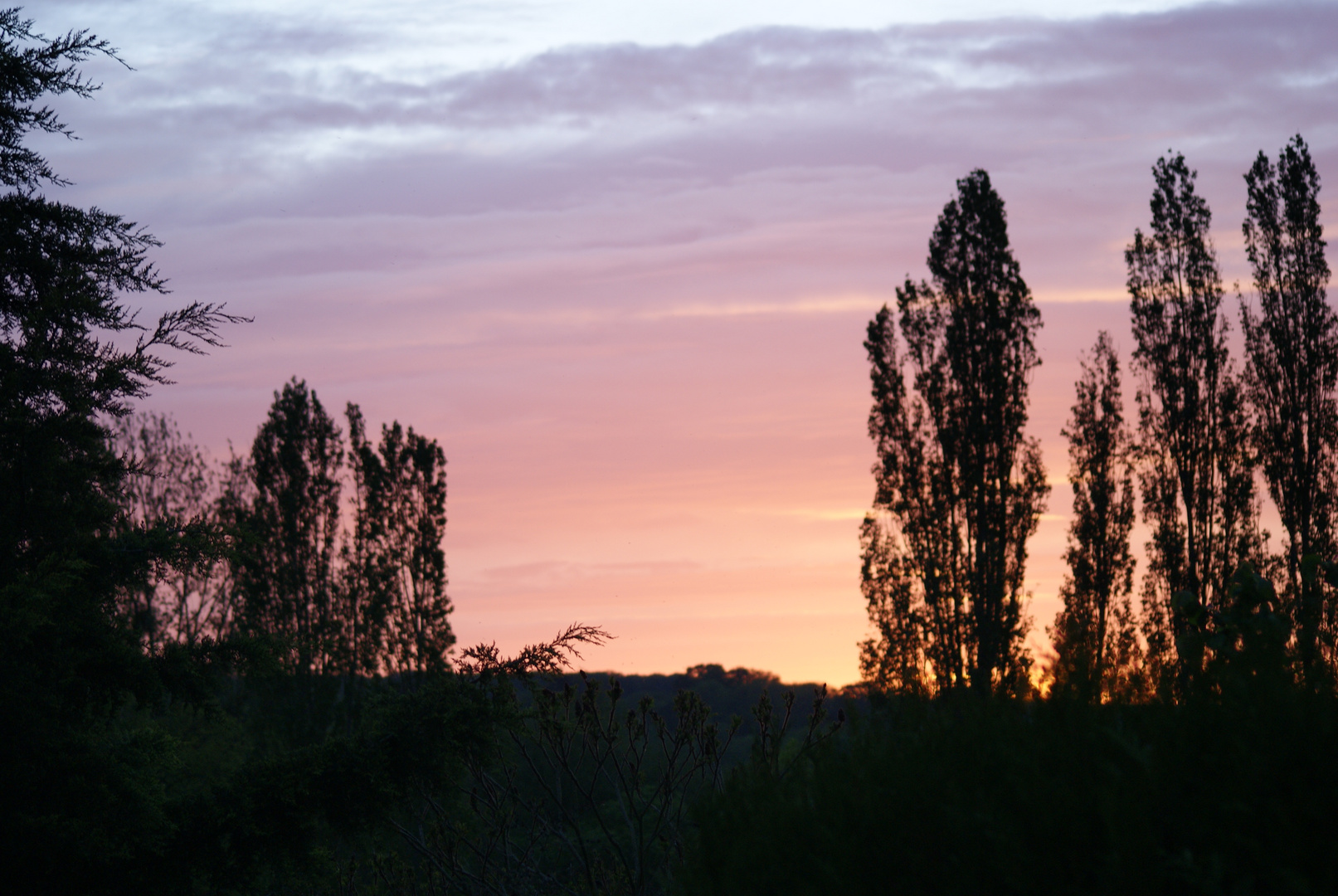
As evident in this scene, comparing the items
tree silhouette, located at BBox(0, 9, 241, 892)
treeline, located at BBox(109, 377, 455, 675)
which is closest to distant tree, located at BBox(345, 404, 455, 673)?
treeline, located at BBox(109, 377, 455, 675)

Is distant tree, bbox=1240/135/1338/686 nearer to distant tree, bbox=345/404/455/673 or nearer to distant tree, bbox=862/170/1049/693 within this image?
distant tree, bbox=862/170/1049/693

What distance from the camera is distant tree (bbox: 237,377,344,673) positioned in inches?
1346

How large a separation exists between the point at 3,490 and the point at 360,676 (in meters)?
22.2

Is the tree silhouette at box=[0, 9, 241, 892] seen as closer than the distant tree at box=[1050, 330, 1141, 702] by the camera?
Yes

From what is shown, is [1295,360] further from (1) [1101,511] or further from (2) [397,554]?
(2) [397,554]

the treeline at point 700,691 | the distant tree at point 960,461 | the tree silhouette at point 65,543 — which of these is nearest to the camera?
the treeline at point 700,691

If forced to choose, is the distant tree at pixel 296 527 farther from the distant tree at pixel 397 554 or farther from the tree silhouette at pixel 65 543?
the tree silhouette at pixel 65 543

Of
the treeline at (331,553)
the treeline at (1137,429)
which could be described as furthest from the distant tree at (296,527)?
the treeline at (1137,429)


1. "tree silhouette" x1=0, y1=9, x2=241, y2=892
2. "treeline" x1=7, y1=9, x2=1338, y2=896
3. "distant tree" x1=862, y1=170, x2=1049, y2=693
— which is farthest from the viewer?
"distant tree" x1=862, y1=170, x2=1049, y2=693

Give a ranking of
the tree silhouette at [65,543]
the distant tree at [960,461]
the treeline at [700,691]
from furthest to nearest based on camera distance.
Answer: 1. the distant tree at [960,461]
2. the tree silhouette at [65,543]
3. the treeline at [700,691]

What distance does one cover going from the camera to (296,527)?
116ft

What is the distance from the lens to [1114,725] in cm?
421

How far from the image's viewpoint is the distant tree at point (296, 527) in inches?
1346

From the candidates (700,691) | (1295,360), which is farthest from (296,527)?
(1295,360)
